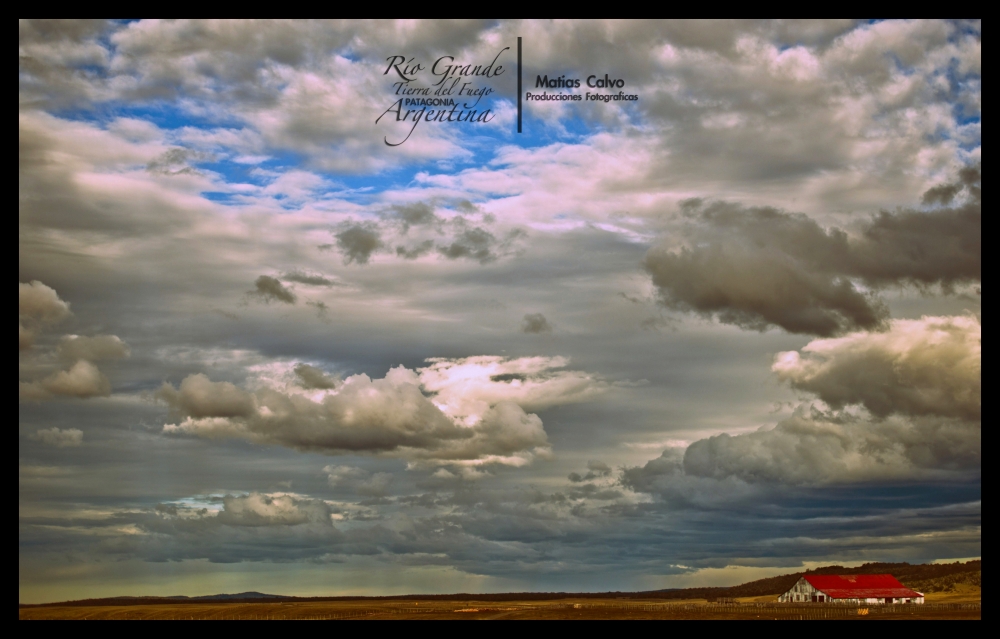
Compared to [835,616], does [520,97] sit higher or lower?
higher
